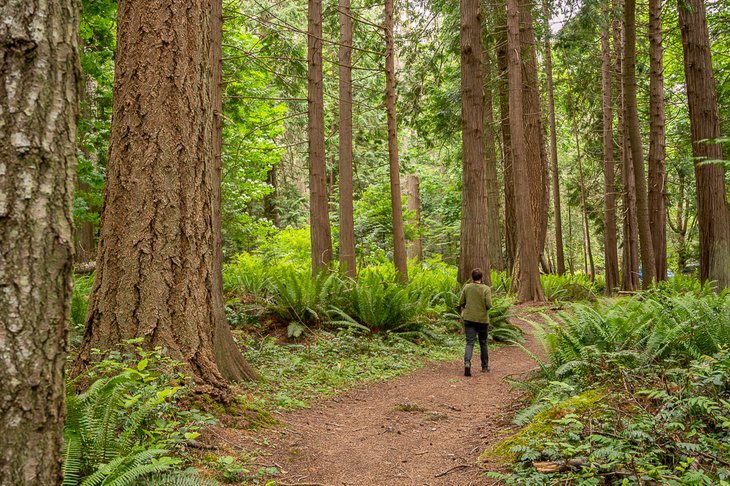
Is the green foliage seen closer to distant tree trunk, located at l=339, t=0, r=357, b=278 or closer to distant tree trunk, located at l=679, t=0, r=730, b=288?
distant tree trunk, located at l=339, t=0, r=357, b=278

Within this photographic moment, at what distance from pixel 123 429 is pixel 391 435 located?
2.79m

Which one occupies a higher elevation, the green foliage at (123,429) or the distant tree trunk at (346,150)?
the distant tree trunk at (346,150)

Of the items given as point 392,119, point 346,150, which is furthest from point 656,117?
point 346,150

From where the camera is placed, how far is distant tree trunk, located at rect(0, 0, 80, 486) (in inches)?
69.4

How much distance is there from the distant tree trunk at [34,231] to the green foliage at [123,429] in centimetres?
100

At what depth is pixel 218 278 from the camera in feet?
21.0

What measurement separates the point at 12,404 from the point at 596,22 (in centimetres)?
1493

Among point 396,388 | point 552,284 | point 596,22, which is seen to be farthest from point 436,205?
point 396,388

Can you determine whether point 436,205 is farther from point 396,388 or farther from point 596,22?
point 396,388

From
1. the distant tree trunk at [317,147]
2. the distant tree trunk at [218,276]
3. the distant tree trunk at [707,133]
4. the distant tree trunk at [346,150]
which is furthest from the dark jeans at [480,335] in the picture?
the distant tree trunk at [707,133]

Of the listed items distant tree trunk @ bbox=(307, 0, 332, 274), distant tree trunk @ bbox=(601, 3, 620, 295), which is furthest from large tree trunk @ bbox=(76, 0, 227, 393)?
distant tree trunk @ bbox=(601, 3, 620, 295)

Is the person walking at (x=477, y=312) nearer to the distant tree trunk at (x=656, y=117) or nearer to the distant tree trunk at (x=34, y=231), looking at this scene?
the distant tree trunk at (x=34, y=231)

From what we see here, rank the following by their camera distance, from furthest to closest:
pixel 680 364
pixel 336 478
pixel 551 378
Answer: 1. pixel 551 378
2. pixel 680 364
3. pixel 336 478

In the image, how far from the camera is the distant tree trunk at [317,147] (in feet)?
34.8
